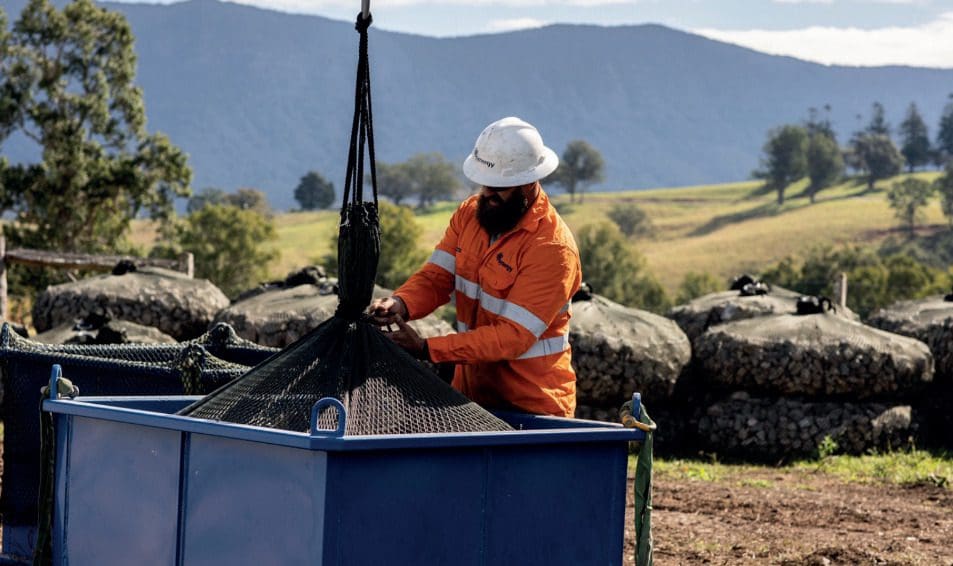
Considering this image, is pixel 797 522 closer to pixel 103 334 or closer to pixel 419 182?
pixel 103 334

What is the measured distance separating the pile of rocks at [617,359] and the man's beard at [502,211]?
730 centimetres

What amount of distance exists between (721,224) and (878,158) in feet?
66.1

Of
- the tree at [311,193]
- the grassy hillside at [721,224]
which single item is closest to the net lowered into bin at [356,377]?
the grassy hillside at [721,224]

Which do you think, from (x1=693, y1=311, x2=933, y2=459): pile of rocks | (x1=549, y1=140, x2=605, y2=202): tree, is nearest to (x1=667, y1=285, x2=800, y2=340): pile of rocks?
(x1=693, y1=311, x2=933, y2=459): pile of rocks

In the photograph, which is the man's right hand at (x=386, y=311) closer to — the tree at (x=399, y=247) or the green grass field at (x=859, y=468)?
the green grass field at (x=859, y=468)

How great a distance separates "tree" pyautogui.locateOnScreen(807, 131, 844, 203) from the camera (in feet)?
385

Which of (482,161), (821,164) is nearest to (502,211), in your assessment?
(482,161)

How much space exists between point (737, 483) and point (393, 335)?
21.2 ft

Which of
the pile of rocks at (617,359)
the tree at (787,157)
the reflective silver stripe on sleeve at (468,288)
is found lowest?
the pile of rocks at (617,359)

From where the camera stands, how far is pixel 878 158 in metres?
122

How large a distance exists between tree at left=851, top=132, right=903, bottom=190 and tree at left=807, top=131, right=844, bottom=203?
4023 millimetres

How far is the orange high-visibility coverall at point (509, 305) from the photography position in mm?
4852

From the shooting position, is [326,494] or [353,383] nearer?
[326,494]

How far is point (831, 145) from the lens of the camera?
11994 centimetres
